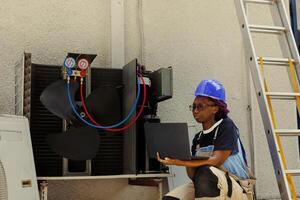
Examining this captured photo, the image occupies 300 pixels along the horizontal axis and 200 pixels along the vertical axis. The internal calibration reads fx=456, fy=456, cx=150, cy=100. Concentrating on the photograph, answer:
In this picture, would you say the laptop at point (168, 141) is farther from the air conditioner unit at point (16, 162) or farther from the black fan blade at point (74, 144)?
the air conditioner unit at point (16, 162)

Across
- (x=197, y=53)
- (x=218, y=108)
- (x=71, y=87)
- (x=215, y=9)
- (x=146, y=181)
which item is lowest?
(x=146, y=181)

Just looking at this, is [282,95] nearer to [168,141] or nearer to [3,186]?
[168,141]

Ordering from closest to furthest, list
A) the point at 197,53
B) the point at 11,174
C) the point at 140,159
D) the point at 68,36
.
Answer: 1. the point at 11,174
2. the point at 140,159
3. the point at 68,36
4. the point at 197,53

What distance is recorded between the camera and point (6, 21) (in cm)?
342

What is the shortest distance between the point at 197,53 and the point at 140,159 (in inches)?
47.6

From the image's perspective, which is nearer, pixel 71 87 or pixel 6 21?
pixel 71 87

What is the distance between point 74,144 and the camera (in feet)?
9.55

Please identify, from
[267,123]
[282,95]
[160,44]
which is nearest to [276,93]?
[282,95]

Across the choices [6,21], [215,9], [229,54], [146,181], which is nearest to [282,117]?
[229,54]

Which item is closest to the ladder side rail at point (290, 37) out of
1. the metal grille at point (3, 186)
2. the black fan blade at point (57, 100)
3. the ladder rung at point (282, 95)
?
the ladder rung at point (282, 95)

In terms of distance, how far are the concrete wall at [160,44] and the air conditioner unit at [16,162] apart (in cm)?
64

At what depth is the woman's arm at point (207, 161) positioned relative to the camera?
261 centimetres

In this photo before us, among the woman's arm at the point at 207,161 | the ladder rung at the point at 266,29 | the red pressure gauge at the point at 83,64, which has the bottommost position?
the woman's arm at the point at 207,161

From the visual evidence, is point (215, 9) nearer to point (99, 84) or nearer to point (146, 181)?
point (99, 84)
